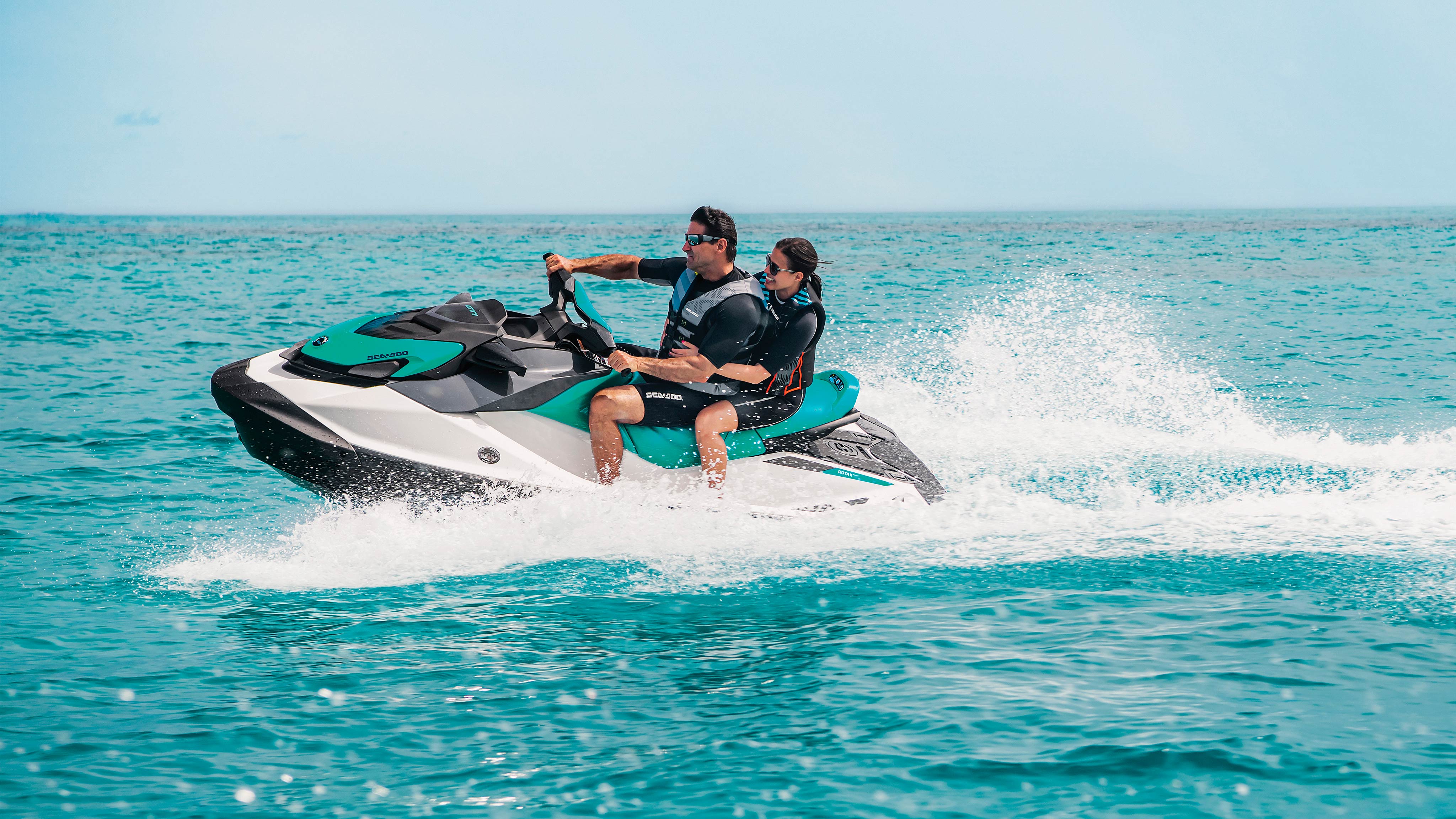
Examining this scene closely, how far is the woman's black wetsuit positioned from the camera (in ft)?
16.3

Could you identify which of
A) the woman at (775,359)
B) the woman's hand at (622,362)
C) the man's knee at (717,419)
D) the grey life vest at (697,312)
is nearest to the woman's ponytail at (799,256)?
the woman at (775,359)

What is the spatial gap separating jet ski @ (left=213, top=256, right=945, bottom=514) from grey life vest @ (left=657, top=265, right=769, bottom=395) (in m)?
0.22

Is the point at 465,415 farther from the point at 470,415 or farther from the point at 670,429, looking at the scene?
the point at 670,429

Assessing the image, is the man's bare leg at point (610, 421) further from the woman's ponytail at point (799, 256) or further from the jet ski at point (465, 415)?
the woman's ponytail at point (799, 256)

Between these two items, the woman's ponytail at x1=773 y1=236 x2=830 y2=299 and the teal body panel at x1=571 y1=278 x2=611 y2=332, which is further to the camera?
the teal body panel at x1=571 y1=278 x2=611 y2=332

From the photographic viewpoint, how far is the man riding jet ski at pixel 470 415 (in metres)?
4.76

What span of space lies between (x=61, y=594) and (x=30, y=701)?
132 cm

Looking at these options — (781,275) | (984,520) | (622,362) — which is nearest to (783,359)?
(781,275)

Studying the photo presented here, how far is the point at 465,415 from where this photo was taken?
488 cm

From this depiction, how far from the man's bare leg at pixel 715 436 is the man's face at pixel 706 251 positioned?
24.4 inches

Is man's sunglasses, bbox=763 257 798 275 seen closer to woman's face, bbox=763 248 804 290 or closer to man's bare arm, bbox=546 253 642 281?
woman's face, bbox=763 248 804 290

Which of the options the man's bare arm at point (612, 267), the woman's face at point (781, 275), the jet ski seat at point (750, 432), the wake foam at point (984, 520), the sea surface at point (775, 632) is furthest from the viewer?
the man's bare arm at point (612, 267)

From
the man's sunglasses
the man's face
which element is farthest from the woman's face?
the man's face

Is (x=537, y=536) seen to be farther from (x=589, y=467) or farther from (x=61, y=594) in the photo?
(x=61, y=594)
